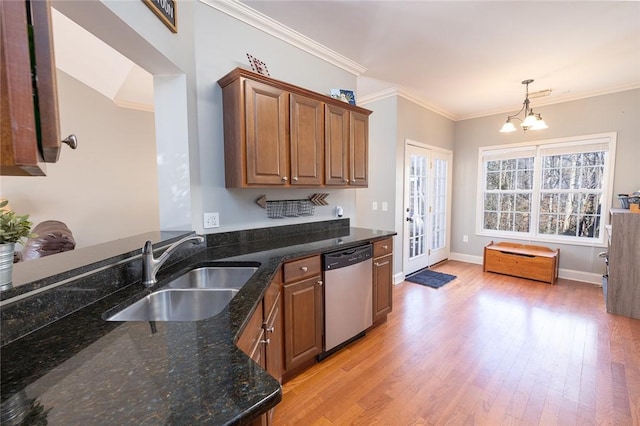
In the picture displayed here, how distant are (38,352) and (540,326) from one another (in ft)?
11.7

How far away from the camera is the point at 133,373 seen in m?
0.65

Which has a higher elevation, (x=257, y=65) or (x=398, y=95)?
(x=398, y=95)

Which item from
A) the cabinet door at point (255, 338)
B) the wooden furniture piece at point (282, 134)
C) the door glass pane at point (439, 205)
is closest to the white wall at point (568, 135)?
the door glass pane at point (439, 205)

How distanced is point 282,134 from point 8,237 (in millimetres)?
1575

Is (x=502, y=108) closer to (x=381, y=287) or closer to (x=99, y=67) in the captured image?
(x=381, y=287)

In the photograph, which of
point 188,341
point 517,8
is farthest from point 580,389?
point 517,8

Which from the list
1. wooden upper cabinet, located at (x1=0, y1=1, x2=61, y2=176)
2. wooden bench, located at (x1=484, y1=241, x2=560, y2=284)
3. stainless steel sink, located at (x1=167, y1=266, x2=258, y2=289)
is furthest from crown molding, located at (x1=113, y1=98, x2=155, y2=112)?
wooden bench, located at (x1=484, y1=241, x2=560, y2=284)

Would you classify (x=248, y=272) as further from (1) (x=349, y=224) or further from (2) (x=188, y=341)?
(1) (x=349, y=224)

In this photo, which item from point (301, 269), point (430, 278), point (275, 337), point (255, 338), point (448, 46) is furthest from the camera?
point (430, 278)

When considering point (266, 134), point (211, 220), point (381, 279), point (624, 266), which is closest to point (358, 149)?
point (266, 134)

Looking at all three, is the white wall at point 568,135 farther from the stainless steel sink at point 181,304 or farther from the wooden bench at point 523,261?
the stainless steel sink at point 181,304

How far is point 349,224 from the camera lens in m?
3.13

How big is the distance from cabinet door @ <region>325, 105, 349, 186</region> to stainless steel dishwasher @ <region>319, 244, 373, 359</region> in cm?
69

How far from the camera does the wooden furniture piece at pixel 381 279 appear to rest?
2.48 metres
